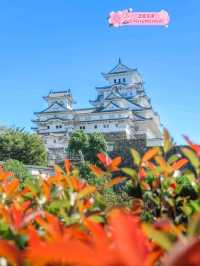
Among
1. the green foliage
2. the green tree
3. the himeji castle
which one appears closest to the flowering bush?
the green foliage

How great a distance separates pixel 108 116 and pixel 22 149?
8582mm

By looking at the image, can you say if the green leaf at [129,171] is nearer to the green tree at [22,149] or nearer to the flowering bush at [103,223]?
the flowering bush at [103,223]

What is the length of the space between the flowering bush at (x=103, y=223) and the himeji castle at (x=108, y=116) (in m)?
23.5

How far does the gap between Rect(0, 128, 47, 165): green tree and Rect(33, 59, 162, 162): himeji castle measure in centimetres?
449

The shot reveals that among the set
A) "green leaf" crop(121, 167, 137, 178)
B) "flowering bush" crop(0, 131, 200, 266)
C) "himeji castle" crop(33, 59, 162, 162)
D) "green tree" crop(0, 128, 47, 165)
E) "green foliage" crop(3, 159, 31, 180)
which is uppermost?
"himeji castle" crop(33, 59, 162, 162)

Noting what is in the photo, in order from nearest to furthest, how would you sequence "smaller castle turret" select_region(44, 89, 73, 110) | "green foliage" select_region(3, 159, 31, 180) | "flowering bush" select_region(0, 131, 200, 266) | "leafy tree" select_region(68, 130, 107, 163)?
"flowering bush" select_region(0, 131, 200, 266), "green foliage" select_region(3, 159, 31, 180), "leafy tree" select_region(68, 130, 107, 163), "smaller castle turret" select_region(44, 89, 73, 110)

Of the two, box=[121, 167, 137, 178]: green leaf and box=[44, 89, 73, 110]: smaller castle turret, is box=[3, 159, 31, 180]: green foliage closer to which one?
box=[121, 167, 137, 178]: green leaf

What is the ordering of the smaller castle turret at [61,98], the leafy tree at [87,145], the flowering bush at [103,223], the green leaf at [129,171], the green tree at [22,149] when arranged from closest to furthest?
1. the flowering bush at [103,223]
2. the green leaf at [129,171]
3. the green tree at [22,149]
4. the leafy tree at [87,145]
5. the smaller castle turret at [61,98]

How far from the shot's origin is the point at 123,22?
23.1 meters

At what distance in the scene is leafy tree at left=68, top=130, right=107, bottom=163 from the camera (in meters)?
22.8

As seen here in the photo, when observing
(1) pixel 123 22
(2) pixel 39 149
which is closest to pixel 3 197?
(2) pixel 39 149

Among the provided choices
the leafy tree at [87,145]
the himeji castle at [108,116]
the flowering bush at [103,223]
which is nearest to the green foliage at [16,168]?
the leafy tree at [87,145]

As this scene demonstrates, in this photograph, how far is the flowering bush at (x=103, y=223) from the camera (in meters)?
0.26

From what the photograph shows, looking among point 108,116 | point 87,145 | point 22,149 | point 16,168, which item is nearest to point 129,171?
point 16,168
